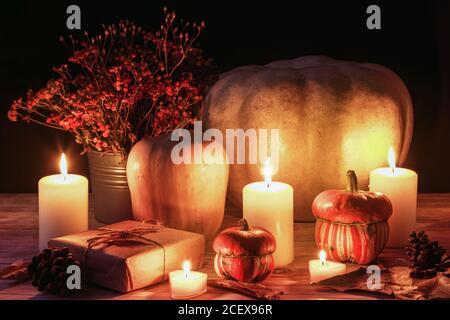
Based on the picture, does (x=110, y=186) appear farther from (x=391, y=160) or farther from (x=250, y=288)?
(x=391, y=160)

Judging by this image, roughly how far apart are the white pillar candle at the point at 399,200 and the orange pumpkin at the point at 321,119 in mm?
181

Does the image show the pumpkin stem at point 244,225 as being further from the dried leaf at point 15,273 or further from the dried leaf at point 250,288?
the dried leaf at point 15,273

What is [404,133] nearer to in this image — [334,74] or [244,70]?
[334,74]

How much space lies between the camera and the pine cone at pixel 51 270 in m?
2.00

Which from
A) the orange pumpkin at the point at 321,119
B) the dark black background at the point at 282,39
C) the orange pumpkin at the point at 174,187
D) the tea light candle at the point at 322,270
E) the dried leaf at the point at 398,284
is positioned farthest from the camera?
the dark black background at the point at 282,39

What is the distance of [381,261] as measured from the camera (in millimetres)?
2262

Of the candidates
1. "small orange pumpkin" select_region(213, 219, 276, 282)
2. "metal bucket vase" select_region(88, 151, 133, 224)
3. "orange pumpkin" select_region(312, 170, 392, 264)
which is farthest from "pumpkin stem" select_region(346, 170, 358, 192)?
"metal bucket vase" select_region(88, 151, 133, 224)

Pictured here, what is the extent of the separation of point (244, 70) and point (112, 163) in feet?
1.75

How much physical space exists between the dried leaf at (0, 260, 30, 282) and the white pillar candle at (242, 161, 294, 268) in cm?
60

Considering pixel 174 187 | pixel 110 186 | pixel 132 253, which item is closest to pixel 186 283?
pixel 132 253

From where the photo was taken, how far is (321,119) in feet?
8.36

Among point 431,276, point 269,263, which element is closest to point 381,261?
point 431,276

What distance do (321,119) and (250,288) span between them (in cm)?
73

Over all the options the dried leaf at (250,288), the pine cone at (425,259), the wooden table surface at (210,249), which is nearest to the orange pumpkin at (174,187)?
the wooden table surface at (210,249)
